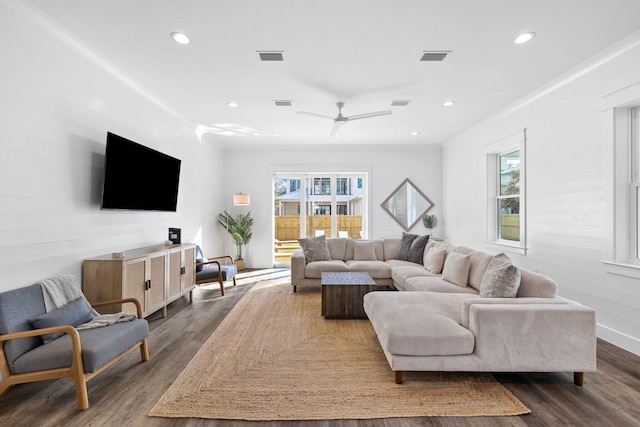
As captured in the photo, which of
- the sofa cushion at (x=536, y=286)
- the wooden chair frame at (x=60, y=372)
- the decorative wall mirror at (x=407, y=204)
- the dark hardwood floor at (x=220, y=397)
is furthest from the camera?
the decorative wall mirror at (x=407, y=204)

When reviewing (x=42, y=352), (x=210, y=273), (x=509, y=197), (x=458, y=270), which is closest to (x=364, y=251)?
(x=458, y=270)

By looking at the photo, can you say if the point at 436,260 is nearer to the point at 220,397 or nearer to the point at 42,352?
the point at 220,397

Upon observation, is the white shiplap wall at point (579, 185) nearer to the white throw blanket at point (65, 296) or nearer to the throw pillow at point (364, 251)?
the throw pillow at point (364, 251)

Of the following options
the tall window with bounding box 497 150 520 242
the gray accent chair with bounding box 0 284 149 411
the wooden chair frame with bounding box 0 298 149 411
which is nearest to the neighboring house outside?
the tall window with bounding box 497 150 520 242

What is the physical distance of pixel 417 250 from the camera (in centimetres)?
509

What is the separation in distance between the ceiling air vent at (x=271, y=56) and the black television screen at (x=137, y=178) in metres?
1.74

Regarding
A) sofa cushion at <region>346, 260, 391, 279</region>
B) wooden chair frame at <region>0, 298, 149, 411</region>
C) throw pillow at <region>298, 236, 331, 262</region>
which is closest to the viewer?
wooden chair frame at <region>0, 298, 149, 411</region>

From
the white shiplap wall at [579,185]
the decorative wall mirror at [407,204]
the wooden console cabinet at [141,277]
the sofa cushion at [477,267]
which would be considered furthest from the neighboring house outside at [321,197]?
the sofa cushion at [477,267]

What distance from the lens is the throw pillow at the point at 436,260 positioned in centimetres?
426

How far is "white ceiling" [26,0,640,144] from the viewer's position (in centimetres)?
241

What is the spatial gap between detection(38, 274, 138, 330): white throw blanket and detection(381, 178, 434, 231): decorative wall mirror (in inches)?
225

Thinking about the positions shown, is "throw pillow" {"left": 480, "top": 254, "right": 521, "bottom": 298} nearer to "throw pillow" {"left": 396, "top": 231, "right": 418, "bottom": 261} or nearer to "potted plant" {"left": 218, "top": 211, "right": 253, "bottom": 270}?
"throw pillow" {"left": 396, "top": 231, "right": 418, "bottom": 261}

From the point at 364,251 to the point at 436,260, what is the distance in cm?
146

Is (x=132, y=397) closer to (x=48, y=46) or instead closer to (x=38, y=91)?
(x=38, y=91)
